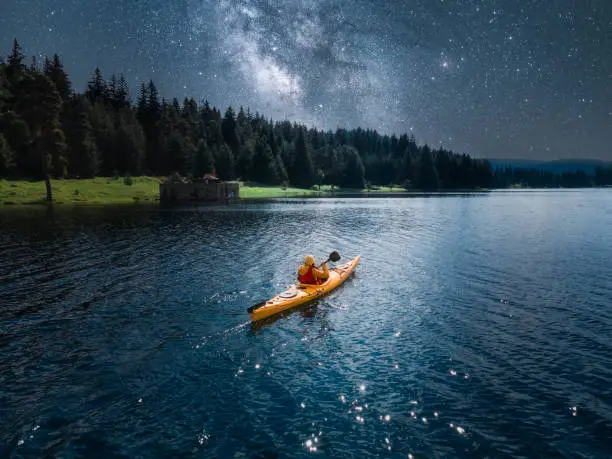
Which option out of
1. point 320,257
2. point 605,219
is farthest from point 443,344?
point 605,219

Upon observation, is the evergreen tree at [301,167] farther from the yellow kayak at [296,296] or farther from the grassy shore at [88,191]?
the yellow kayak at [296,296]

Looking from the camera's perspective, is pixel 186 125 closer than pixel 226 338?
No

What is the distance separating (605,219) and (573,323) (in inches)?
2233

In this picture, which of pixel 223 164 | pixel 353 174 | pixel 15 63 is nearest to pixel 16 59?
pixel 15 63

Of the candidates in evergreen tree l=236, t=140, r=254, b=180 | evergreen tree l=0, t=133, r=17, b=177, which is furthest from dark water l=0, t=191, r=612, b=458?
evergreen tree l=236, t=140, r=254, b=180

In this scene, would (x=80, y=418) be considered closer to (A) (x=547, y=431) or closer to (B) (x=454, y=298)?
(A) (x=547, y=431)

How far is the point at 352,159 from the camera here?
182 m

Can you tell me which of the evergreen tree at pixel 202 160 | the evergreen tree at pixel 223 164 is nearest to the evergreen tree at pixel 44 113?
the evergreen tree at pixel 202 160

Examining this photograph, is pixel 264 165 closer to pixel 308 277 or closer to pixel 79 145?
pixel 79 145

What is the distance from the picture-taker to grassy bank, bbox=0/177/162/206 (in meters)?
83.9

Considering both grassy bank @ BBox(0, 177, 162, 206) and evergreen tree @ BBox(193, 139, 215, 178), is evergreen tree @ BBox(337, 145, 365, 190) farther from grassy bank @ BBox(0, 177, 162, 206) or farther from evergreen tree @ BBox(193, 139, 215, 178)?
grassy bank @ BBox(0, 177, 162, 206)

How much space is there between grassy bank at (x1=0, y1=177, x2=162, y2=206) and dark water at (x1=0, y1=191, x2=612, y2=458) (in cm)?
6013

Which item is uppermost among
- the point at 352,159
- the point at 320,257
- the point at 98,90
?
the point at 98,90

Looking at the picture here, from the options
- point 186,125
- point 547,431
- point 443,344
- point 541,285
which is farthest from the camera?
point 186,125
